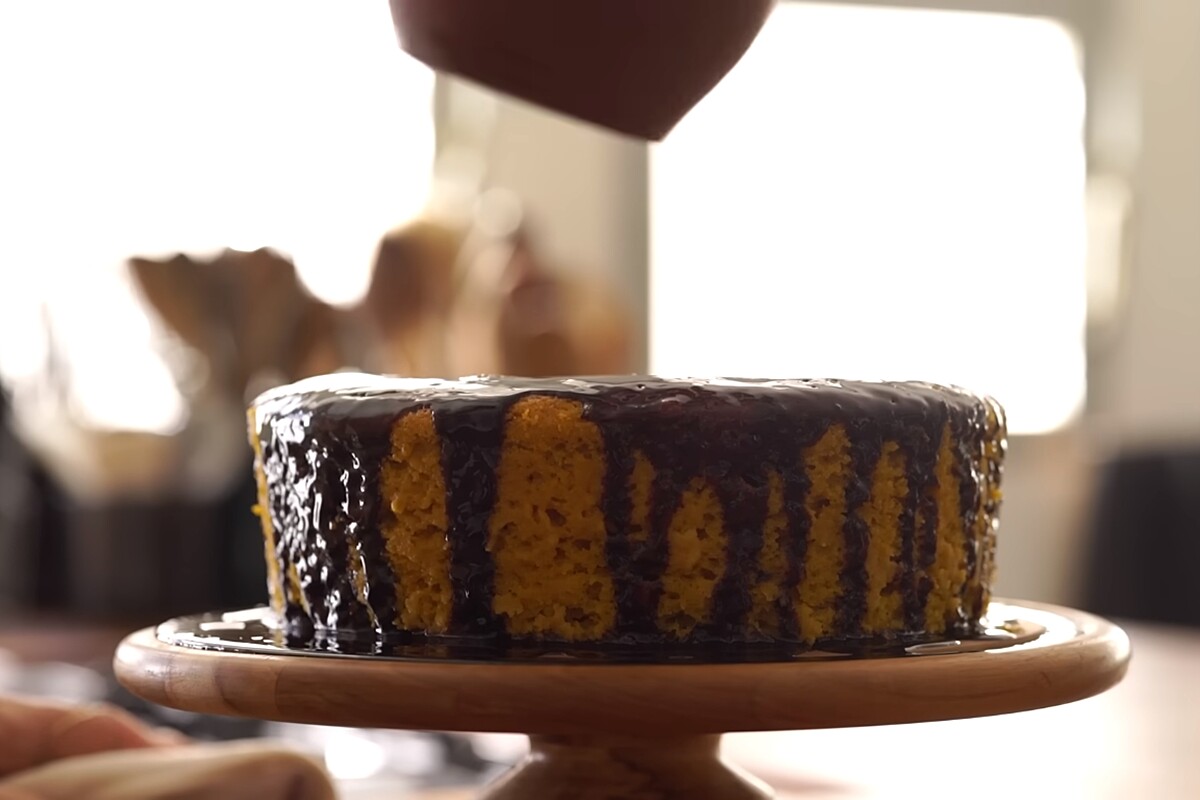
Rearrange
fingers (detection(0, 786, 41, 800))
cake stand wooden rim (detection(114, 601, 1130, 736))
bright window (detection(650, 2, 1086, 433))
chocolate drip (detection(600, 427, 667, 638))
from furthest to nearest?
1. bright window (detection(650, 2, 1086, 433))
2. fingers (detection(0, 786, 41, 800))
3. chocolate drip (detection(600, 427, 667, 638))
4. cake stand wooden rim (detection(114, 601, 1130, 736))

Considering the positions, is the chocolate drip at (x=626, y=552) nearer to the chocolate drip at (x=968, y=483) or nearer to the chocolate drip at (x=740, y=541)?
the chocolate drip at (x=740, y=541)

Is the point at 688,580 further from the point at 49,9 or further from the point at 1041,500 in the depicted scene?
the point at 1041,500

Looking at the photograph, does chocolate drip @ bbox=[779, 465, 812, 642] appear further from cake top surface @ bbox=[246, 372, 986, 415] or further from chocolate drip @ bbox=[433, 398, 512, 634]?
chocolate drip @ bbox=[433, 398, 512, 634]

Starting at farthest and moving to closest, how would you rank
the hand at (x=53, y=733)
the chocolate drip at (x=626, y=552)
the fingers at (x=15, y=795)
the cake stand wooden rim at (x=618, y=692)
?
the hand at (x=53, y=733) → the fingers at (x=15, y=795) → the chocolate drip at (x=626, y=552) → the cake stand wooden rim at (x=618, y=692)

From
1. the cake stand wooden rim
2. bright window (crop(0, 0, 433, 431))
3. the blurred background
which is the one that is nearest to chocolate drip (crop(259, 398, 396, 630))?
the cake stand wooden rim

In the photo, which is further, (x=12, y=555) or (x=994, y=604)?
(x=12, y=555)

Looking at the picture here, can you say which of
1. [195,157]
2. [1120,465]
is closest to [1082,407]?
[1120,465]

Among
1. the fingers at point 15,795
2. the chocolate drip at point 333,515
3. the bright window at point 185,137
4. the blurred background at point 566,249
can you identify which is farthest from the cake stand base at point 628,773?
the bright window at point 185,137
